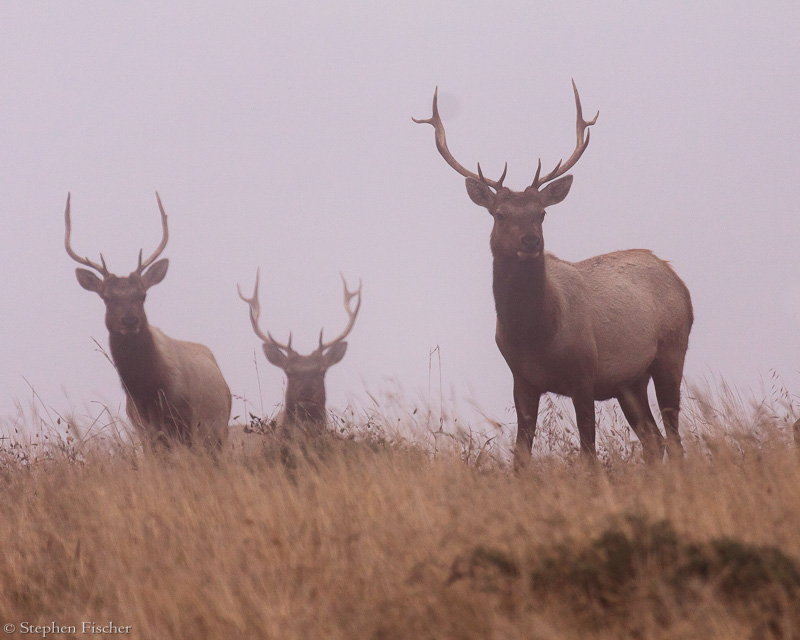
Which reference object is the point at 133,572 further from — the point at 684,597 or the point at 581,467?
the point at 581,467

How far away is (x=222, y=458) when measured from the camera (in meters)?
5.67

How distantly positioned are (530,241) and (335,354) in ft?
18.2

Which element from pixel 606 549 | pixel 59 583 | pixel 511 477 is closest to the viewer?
pixel 606 549

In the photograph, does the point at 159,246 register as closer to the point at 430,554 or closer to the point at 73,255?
the point at 73,255

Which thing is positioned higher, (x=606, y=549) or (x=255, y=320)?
(x=255, y=320)

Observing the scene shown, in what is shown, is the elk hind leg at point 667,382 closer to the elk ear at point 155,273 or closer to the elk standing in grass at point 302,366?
the elk standing in grass at point 302,366

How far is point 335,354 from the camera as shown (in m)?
12.2

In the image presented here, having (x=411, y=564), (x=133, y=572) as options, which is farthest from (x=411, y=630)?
(x=133, y=572)

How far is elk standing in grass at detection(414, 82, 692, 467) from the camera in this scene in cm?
727

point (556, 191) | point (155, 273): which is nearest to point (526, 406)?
point (556, 191)

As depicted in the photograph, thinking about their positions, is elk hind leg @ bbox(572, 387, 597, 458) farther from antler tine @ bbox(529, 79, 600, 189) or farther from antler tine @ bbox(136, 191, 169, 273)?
antler tine @ bbox(136, 191, 169, 273)

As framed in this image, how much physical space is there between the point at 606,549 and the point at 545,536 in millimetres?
232

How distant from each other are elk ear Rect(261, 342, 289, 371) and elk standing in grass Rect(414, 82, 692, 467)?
4345mm

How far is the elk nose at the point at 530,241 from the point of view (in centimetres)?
707
